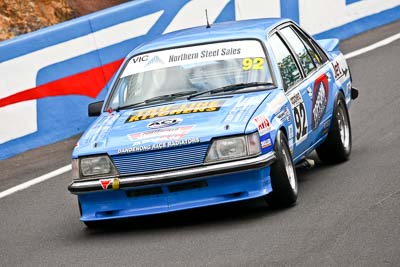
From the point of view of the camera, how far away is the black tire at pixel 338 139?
10.7 meters

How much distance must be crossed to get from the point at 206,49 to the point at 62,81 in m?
4.23

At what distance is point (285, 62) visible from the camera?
393 inches

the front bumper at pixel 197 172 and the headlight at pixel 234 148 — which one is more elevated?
the headlight at pixel 234 148

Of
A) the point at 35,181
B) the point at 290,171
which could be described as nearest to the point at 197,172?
the point at 290,171

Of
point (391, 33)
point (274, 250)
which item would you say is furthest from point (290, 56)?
point (391, 33)

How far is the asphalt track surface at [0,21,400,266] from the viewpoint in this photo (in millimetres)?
7543

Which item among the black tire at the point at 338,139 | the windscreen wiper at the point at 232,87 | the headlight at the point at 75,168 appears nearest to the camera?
the headlight at the point at 75,168

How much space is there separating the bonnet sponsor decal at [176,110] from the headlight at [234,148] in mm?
507

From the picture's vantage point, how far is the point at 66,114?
44.8ft

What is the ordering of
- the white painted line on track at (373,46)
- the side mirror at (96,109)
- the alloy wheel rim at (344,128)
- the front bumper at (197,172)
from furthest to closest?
the white painted line on track at (373,46) → the alloy wheel rim at (344,128) → the side mirror at (96,109) → the front bumper at (197,172)

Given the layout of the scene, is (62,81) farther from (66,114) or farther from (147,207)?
(147,207)

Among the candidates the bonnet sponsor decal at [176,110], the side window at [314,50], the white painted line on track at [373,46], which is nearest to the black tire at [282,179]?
the bonnet sponsor decal at [176,110]

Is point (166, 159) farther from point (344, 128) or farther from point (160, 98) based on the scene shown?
point (344, 128)

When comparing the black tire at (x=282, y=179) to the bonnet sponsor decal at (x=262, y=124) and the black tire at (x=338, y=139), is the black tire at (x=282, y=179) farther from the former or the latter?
the black tire at (x=338, y=139)
